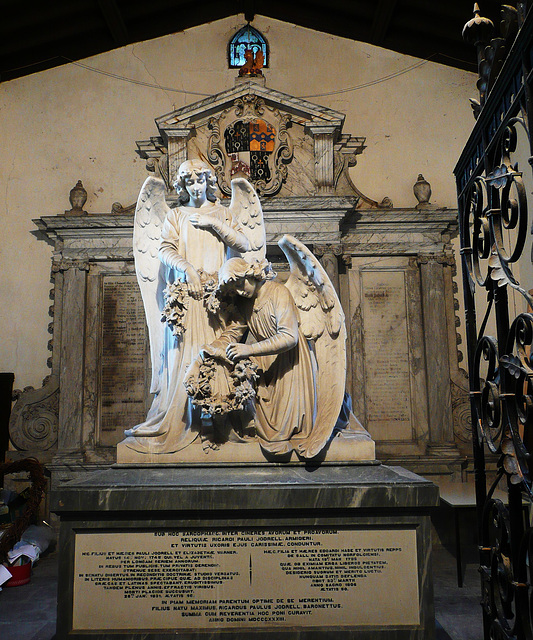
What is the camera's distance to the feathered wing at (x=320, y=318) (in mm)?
3557

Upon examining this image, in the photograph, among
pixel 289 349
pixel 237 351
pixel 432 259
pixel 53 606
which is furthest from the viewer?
pixel 432 259

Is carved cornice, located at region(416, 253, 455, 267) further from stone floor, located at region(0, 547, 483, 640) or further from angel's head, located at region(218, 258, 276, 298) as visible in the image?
angel's head, located at region(218, 258, 276, 298)

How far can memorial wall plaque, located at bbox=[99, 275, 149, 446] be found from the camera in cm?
709

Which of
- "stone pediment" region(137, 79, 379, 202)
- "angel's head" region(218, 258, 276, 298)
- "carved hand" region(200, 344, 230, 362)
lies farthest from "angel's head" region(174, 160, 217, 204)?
"stone pediment" region(137, 79, 379, 202)

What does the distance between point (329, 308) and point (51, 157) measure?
18.2ft

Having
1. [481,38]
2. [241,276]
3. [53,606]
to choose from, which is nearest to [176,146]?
[241,276]

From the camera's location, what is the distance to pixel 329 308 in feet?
12.0

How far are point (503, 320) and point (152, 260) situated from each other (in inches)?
95.3

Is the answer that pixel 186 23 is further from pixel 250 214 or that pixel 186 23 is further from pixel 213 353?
pixel 213 353

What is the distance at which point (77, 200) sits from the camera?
736 centimetres

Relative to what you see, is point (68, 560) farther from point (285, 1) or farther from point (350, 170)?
point (285, 1)

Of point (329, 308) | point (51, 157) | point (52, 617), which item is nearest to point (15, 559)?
point (52, 617)

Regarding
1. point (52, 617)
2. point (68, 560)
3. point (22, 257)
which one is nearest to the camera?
point (68, 560)

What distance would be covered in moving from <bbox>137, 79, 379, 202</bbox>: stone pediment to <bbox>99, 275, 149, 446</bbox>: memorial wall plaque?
4.87ft
